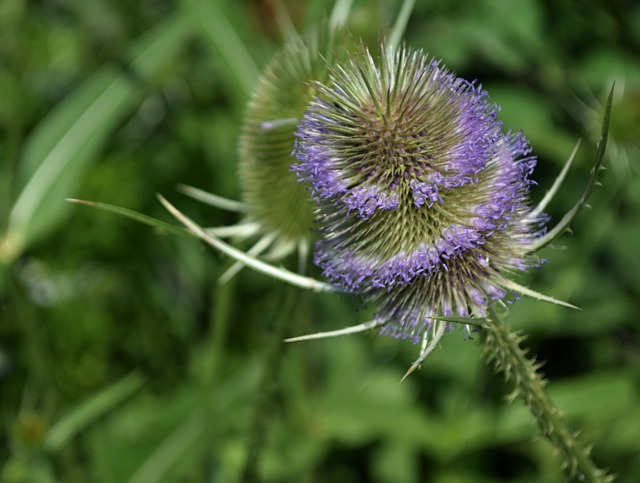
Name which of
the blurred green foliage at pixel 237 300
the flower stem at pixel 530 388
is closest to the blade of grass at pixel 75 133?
the blurred green foliage at pixel 237 300

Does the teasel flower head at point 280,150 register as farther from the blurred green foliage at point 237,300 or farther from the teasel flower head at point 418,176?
the blurred green foliage at point 237,300

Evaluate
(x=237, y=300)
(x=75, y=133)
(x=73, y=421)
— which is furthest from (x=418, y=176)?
(x=237, y=300)

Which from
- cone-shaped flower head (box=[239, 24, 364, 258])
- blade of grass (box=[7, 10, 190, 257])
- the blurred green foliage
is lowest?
the blurred green foliage

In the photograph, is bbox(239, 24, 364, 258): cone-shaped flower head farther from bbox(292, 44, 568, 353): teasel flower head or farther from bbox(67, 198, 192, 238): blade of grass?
bbox(67, 198, 192, 238): blade of grass

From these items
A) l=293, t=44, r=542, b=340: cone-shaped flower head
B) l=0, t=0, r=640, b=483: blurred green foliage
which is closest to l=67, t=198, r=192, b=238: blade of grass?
l=293, t=44, r=542, b=340: cone-shaped flower head

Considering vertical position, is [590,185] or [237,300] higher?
[590,185]

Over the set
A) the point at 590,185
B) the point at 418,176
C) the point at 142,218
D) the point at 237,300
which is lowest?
the point at 237,300

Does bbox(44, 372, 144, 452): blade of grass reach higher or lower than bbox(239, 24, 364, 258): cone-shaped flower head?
lower

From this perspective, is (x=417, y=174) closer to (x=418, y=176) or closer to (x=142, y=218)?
(x=418, y=176)
